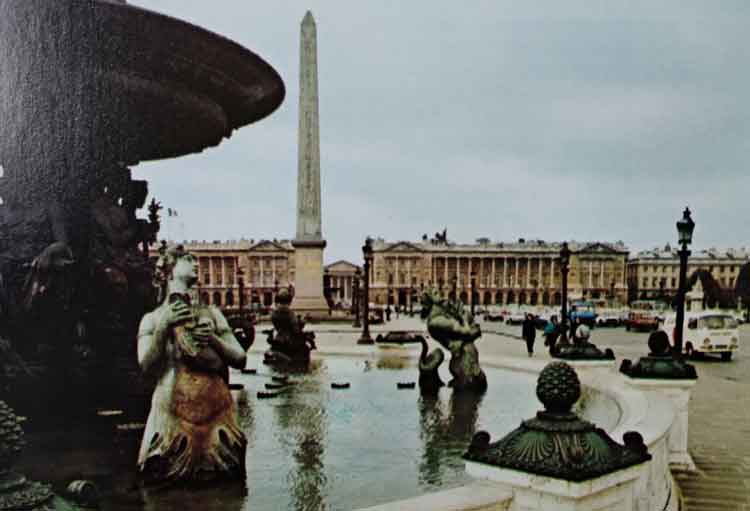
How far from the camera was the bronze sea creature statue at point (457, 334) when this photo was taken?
1030 cm

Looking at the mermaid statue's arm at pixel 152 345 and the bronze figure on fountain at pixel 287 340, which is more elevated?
the mermaid statue's arm at pixel 152 345

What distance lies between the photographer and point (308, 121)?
40.8 meters

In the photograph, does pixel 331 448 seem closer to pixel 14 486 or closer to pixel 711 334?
pixel 14 486

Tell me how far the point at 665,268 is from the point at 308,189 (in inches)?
4874

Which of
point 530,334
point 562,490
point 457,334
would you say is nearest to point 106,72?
point 457,334

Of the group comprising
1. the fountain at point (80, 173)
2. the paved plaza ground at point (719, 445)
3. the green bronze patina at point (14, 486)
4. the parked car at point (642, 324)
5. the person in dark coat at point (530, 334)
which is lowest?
the parked car at point (642, 324)

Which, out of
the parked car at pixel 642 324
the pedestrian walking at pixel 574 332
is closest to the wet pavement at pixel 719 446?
the pedestrian walking at pixel 574 332

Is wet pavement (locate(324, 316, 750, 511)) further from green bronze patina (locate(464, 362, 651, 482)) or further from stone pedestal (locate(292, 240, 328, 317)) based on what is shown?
stone pedestal (locate(292, 240, 328, 317))

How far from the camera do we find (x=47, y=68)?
8125 mm

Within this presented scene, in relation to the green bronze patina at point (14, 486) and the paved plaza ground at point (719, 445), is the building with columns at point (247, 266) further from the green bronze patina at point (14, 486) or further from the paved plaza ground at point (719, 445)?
the green bronze patina at point (14, 486)

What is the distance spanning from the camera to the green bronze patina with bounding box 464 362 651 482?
345cm

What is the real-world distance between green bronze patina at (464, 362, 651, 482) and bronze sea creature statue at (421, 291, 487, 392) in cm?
653

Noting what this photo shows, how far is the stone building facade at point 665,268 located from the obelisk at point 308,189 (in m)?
114

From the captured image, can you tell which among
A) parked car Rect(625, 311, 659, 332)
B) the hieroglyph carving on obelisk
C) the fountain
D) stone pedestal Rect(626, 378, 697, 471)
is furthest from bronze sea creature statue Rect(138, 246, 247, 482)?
parked car Rect(625, 311, 659, 332)
